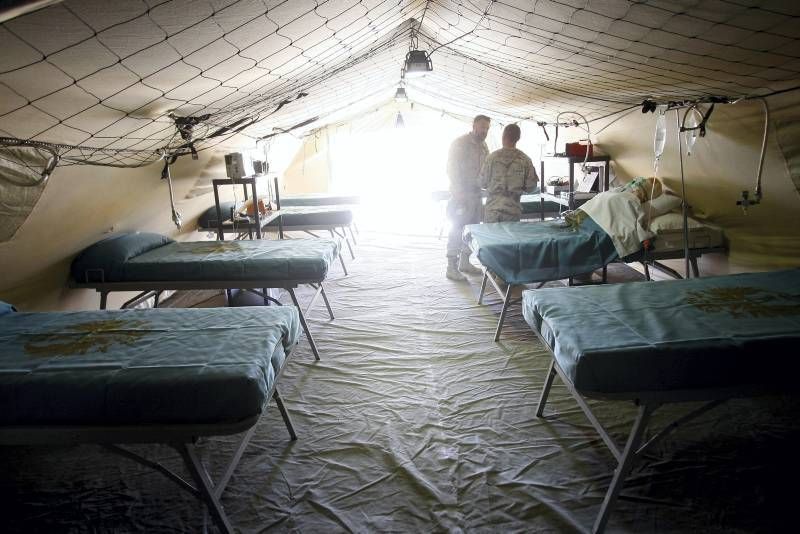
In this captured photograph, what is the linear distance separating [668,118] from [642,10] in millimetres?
1837

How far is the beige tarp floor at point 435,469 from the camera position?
146cm

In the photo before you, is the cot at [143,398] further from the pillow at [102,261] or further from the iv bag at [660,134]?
the iv bag at [660,134]

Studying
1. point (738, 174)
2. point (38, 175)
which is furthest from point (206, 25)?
point (738, 174)

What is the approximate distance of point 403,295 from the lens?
142 inches

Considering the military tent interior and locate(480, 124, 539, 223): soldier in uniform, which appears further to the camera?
locate(480, 124, 539, 223): soldier in uniform

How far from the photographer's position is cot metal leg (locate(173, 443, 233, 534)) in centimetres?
129

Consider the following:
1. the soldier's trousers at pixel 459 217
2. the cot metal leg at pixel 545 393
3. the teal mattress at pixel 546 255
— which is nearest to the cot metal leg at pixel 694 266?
the teal mattress at pixel 546 255

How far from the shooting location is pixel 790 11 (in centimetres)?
130

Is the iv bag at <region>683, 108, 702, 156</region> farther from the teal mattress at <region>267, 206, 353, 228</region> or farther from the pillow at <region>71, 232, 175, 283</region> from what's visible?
the pillow at <region>71, 232, 175, 283</region>

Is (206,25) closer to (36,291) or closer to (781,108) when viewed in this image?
(36,291)

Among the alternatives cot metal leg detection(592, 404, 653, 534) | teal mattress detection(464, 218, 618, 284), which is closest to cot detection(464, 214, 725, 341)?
teal mattress detection(464, 218, 618, 284)

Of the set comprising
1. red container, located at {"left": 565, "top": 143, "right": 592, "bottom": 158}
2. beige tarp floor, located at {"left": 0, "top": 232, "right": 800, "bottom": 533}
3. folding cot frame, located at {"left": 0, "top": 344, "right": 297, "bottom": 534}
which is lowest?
beige tarp floor, located at {"left": 0, "top": 232, "right": 800, "bottom": 533}

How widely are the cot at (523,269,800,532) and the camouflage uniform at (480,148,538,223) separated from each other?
2054 mm

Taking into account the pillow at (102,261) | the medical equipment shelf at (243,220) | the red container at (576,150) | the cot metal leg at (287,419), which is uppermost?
the red container at (576,150)
